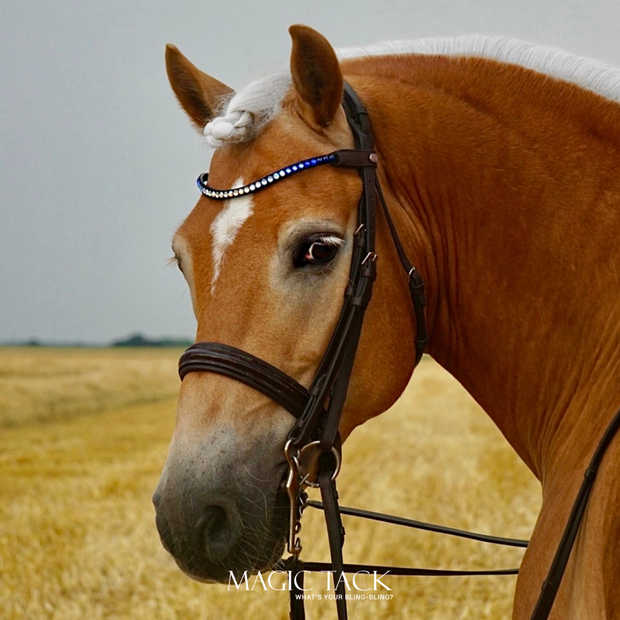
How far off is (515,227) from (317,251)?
2.34 feet

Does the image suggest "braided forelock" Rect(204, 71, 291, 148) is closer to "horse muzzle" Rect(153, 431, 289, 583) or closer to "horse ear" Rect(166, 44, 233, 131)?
"horse ear" Rect(166, 44, 233, 131)


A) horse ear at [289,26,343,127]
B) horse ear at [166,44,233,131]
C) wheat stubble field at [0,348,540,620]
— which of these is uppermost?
horse ear at [289,26,343,127]

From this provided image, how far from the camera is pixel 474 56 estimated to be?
2.79m

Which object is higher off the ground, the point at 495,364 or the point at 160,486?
the point at 495,364

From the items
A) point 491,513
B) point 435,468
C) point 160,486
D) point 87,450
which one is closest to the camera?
point 160,486

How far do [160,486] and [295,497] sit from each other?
1.46 ft

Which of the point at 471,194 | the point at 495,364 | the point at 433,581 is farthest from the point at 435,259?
the point at 433,581

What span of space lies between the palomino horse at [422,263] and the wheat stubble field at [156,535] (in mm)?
4081

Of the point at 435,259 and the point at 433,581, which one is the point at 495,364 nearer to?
the point at 435,259

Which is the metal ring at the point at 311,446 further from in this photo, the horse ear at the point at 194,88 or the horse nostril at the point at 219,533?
the horse ear at the point at 194,88

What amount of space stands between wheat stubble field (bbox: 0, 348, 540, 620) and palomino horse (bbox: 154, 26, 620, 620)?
408cm

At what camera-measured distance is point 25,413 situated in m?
21.4

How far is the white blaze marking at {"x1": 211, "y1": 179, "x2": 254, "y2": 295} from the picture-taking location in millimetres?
2418

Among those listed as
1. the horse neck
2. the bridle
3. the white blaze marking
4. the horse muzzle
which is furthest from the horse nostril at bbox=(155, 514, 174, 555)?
the horse neck
